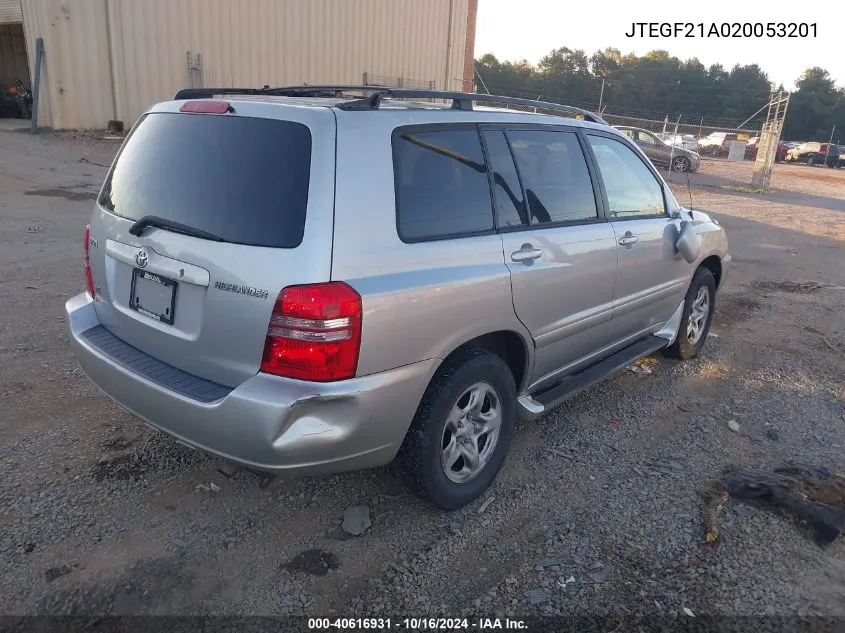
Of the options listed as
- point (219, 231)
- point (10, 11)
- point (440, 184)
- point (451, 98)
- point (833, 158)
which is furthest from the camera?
point (833, 158)

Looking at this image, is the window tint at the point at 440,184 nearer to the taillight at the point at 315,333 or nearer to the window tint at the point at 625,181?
the taillight at the point at 315,333

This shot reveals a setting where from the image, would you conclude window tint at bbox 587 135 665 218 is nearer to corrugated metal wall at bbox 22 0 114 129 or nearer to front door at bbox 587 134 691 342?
front door at bbox 587 134 691 342

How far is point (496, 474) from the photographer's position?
336 centimetres

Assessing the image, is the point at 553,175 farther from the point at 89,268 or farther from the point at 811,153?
the point at 811,153

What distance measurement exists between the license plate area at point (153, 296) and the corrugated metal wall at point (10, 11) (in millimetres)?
16254

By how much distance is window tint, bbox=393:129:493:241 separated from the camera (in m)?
2.73

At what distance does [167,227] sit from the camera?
8.92ft

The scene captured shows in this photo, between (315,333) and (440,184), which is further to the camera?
(440,184)

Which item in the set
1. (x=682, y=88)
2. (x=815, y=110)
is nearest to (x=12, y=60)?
(x=682, y=88)

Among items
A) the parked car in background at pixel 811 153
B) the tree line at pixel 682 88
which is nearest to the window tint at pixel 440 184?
the parked car in background at pixel 811 153

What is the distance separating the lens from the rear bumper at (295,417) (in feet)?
7.88

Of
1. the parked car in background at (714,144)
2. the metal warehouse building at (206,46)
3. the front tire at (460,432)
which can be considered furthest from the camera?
the parked car in background at (714,144)

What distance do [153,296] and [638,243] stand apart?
114 inches

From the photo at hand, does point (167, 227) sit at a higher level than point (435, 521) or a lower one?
higher
